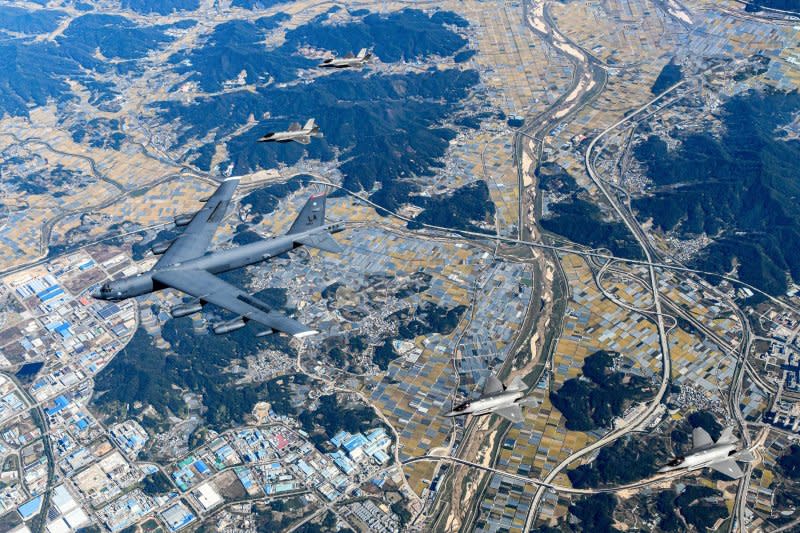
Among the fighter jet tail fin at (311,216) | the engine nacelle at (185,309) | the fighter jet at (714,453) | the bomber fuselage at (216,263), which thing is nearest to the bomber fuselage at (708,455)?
the fighter jet at (714,453)

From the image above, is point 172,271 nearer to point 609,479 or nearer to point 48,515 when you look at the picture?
point 48,515

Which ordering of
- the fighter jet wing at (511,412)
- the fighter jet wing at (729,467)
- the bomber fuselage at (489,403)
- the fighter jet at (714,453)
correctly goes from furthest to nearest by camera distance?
the fighter jet wing at (511,412) → the bomber fuselage at (489,403) → the fighter jet wing at (729,467) → the fighter jet at (714,453)

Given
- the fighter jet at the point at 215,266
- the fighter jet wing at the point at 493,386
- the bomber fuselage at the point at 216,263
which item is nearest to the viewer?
the fighter jet at the point at 215,266

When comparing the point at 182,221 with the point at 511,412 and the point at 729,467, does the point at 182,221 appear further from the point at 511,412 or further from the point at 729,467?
the point at 729,467

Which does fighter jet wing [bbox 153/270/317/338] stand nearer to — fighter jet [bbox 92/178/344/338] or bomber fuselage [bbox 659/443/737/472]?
fighter jet [bbox 92/178/344/338]

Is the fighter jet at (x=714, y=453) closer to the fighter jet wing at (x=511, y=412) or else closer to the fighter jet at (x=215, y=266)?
the fighter jet wing at (x=511, y=412)

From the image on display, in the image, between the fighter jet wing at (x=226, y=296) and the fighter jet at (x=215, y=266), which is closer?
the fighter jet wing at (x=226, y=296)
